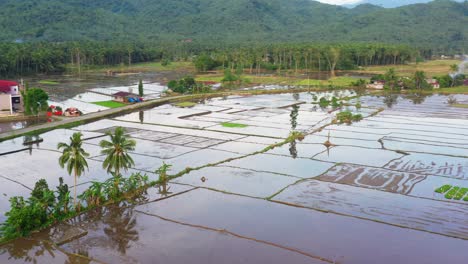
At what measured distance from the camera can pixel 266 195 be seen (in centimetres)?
2281

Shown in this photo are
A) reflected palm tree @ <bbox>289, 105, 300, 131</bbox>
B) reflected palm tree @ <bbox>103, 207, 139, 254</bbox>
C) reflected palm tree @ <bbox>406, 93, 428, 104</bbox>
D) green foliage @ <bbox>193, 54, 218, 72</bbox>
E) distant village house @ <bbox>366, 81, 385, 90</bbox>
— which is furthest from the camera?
green foliage @ <bbox>193, 54, 218, 72</bbox>

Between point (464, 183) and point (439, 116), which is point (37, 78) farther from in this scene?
point (464, 183)

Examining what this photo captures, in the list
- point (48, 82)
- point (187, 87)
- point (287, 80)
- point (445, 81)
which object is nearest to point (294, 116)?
point (187, 87)

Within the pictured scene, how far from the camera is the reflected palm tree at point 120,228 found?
17.7 meters

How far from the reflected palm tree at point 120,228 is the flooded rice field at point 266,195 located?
77 mm

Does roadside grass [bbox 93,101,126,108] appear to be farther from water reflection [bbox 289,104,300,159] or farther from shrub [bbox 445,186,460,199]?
shrub [bbox 445,186,460,199]

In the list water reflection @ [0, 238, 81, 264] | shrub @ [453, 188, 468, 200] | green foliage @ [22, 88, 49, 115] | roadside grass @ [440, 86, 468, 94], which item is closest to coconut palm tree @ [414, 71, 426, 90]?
→ roadside grass @ [440, 86, 468, 94]

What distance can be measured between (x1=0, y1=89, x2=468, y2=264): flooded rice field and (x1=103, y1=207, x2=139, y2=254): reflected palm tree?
8cm

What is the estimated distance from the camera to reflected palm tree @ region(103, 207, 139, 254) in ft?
58.1

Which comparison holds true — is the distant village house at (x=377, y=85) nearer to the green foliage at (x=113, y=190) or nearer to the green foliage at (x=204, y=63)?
the green foliage at (x=204, y=63)

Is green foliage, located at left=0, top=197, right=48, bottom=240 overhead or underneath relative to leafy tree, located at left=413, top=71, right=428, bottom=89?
underneath

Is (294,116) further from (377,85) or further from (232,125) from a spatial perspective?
(377,85)

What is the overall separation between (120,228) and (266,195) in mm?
7219

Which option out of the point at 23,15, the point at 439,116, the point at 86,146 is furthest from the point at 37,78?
the point at 23,15
